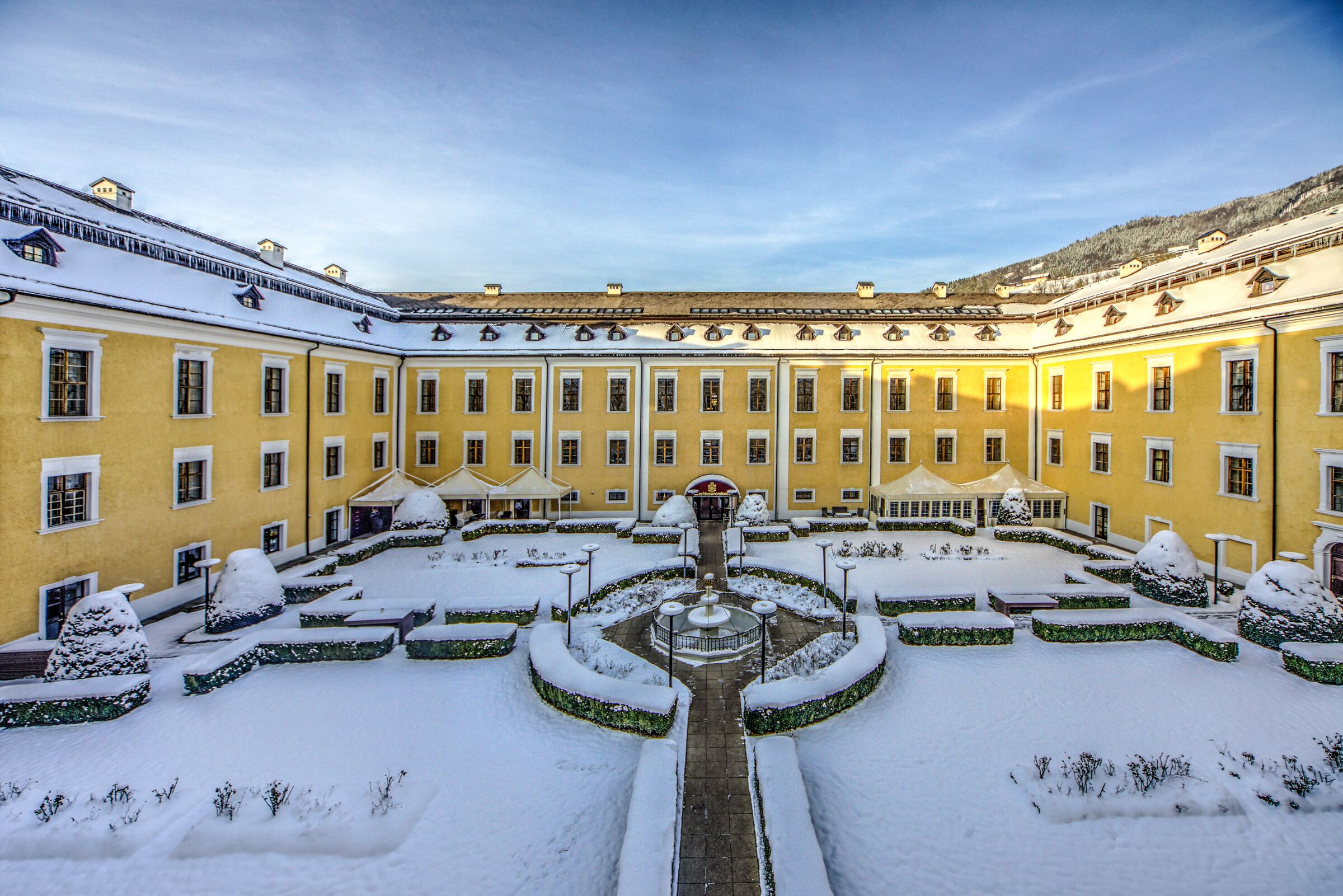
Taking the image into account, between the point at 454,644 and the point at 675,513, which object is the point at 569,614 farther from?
the point at 675,513

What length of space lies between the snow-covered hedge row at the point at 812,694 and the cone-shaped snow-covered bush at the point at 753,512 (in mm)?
13963

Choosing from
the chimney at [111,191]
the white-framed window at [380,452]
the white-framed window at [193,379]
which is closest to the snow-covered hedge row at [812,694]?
the white-framed window at [193,379]

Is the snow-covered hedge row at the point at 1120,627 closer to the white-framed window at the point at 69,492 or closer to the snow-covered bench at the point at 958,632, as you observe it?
the snow-covered bench at the point at 958,632

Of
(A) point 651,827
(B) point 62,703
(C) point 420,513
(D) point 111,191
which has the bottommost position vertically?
(A) point 651,827

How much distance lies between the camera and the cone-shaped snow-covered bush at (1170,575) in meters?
17.4

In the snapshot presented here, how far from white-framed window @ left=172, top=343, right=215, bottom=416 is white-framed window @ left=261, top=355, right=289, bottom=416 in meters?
2.09

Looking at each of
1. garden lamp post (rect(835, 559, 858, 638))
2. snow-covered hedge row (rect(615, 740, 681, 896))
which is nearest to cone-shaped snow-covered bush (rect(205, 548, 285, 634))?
snow-covered hedge row (rect(615, 740, 681, 896))

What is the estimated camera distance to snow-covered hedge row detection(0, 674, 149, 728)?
11.4 meters

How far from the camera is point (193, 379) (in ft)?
61.8

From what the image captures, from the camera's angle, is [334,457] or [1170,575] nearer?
[1170,575]

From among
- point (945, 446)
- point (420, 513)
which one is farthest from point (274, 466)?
point (945, 446)

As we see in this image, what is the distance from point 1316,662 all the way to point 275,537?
3292 cm

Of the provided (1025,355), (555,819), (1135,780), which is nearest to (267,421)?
(555,819)

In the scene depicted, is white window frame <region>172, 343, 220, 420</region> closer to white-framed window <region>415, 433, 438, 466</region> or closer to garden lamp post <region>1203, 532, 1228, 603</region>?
white-framed window <region>415, 433, 438, 466</region>
